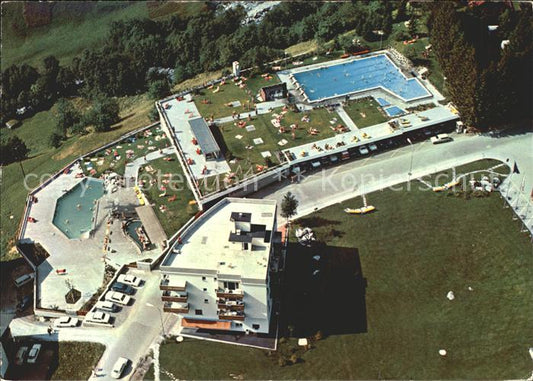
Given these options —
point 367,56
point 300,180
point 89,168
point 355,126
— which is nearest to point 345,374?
point 300,180

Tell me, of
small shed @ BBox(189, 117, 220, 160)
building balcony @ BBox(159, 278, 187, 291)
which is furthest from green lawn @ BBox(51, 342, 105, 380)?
small shed @ BBox(189, 117, 220, 160)

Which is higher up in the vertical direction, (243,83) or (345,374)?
(243,83)

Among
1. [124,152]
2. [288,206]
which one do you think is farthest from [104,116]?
[288,206]

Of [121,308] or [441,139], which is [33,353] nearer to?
[121,308]

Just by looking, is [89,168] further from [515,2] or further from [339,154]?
[515,2]

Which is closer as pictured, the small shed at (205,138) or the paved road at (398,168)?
the paved road at (398,168)

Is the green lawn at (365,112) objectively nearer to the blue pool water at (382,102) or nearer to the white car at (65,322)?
the blue pool water at (382,102)

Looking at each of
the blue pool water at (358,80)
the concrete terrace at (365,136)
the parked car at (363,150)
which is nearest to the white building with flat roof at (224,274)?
the concrete terrace at (365,136)
